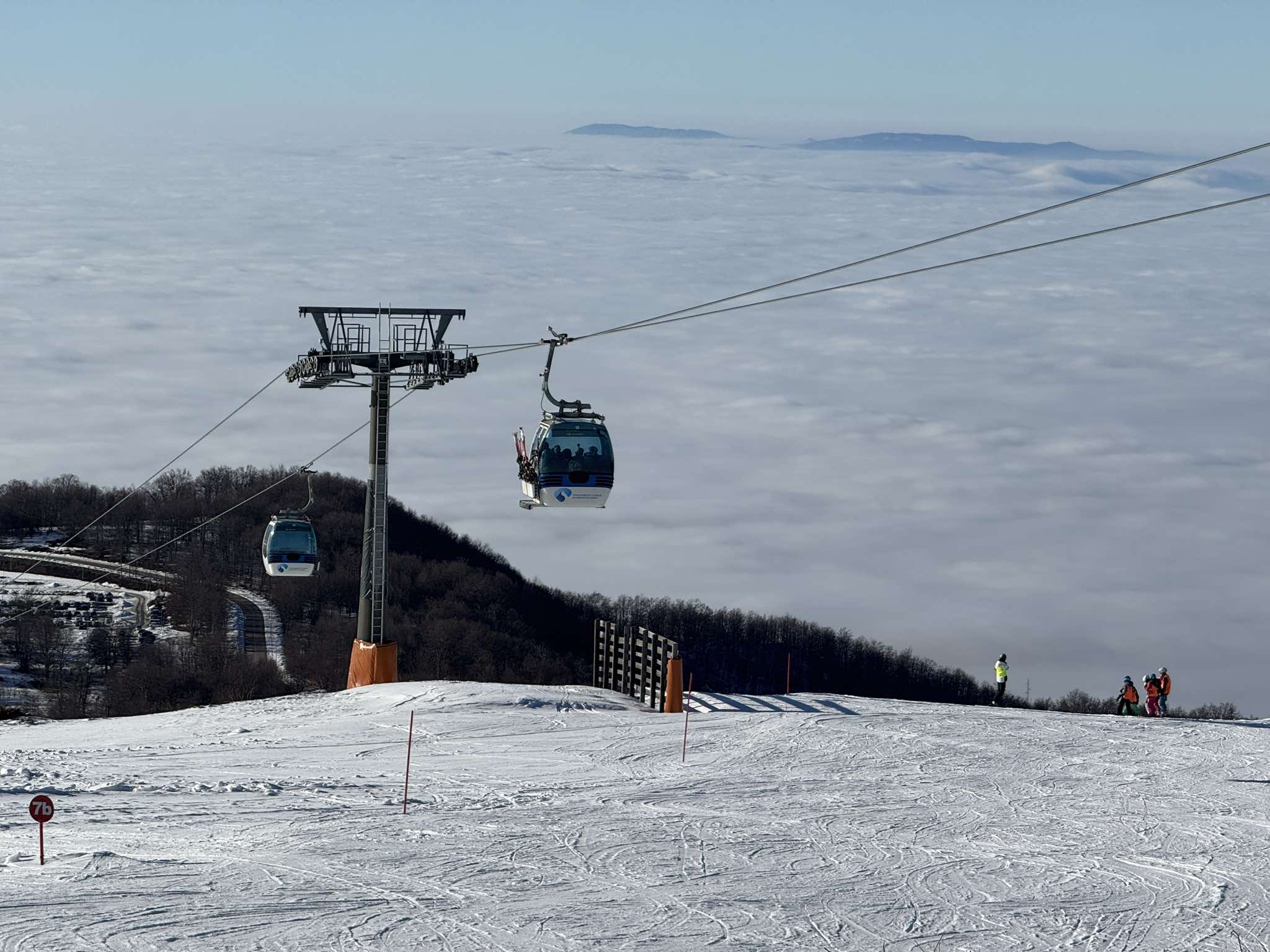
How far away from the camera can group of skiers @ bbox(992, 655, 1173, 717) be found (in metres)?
27.8

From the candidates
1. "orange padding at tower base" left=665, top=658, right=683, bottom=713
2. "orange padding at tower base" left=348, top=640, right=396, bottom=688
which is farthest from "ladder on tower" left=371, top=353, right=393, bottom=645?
"orange padding at tower base" left=665, top=658, right=683, bottom=713

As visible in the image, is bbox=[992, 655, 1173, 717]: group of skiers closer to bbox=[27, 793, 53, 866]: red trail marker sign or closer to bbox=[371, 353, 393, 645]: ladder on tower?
bbox=[371, 353, 393, 645]: ladder on tower

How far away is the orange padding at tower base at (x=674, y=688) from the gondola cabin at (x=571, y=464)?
A: 4.49m

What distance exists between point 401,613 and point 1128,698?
73.9 meters

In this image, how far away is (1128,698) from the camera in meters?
28.3

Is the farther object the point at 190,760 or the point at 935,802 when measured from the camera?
the point at 190,760

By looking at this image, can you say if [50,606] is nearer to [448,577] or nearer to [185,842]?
[448,577]

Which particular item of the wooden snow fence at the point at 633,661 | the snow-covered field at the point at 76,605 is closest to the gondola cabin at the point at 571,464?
the wooden snow fence at the point at 633,661

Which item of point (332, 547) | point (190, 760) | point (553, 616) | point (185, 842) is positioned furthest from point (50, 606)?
point (185, 842)

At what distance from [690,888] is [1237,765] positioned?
10883mm

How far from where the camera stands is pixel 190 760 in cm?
2119

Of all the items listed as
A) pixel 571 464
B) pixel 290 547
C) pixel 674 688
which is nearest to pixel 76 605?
pixel 290 547

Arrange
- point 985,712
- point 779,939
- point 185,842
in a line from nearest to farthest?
point 779,939 → point 185,842 → point 985,712

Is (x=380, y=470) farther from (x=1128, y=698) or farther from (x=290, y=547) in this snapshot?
(x=1128, y=698)
